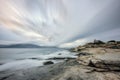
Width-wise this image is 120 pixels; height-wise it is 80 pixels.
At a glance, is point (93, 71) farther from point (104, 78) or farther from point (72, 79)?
point (72, 79)

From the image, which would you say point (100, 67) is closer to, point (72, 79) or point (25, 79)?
point (72, 79)

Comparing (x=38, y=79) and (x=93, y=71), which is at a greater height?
(x=93, y=71)

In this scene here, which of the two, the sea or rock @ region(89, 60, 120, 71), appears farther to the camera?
the sea

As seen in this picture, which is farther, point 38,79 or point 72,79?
point 38,79

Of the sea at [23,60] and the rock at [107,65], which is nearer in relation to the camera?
the rock at [107,65]

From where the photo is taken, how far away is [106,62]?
11.1m

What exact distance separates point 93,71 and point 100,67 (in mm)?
1213

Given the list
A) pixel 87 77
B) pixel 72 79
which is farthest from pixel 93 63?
pixel 72 79

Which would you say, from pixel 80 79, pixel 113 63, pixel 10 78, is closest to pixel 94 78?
pixel 80 79

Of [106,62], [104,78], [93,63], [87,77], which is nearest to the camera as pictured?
[104,78]

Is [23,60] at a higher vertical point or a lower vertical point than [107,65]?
lower

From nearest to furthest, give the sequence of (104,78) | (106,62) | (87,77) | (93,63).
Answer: (104,78)
(87,77)
(106,62)
(93,63)

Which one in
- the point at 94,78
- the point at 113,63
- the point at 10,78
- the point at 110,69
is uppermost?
the point at 113,63

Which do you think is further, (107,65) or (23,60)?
(23,60)
